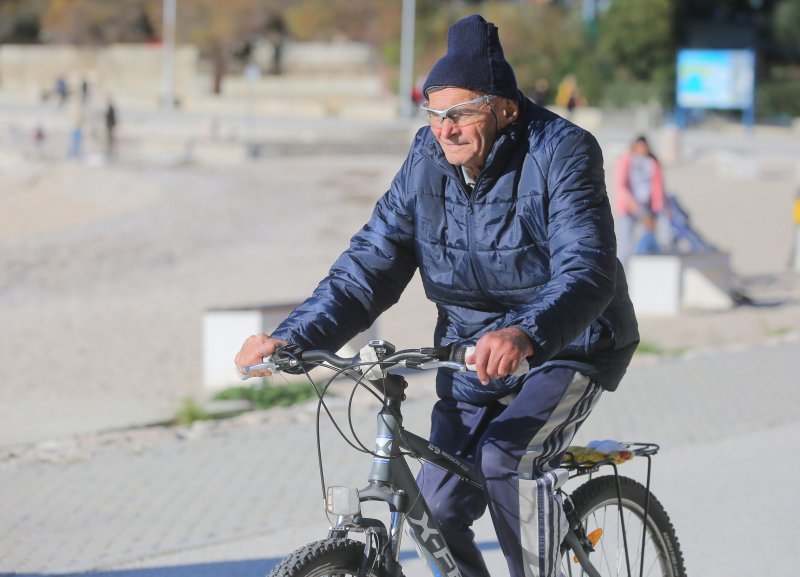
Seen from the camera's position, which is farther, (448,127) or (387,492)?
(448,127)

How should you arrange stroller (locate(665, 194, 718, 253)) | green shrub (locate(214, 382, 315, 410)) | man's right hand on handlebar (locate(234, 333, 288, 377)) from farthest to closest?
stroller (locate(665, 194, 718, 253))
green shrub (locate(214, 382, 315, 410))
man's right hand on handlebar (locate(234, 333, 288, 377))

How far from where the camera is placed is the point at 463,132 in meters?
3.48

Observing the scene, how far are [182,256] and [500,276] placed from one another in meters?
16.6

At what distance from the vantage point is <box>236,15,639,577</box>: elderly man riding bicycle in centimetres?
343

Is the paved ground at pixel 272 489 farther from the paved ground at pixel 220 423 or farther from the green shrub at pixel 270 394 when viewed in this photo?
the green shrub at pixel 270 394

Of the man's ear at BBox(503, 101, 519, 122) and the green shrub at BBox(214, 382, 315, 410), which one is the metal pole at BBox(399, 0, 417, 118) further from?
the man's ear at BBox(503, 101, 519, 122)

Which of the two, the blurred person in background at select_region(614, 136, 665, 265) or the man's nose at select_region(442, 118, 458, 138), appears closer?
the man's nose at select_region(442, 118, 458, 138)

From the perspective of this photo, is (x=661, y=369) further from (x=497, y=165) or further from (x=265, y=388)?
(x=497, y=165)

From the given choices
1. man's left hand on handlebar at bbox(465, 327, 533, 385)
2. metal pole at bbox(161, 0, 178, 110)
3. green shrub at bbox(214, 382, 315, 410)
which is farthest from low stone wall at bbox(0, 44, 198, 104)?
man's left hand on handlebar at bbox(465, 327, 533, 385)

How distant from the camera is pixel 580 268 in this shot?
330 centimetres

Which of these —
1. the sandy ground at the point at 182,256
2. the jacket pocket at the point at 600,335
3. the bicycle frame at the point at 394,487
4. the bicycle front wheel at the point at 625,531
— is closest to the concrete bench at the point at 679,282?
the sandy ground at the point at 182,256

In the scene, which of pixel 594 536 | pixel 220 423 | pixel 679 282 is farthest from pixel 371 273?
pixel 679 282

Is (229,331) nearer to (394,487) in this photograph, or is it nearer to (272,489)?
(272,489)

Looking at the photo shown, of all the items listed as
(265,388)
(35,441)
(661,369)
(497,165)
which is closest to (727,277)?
(661,369)
